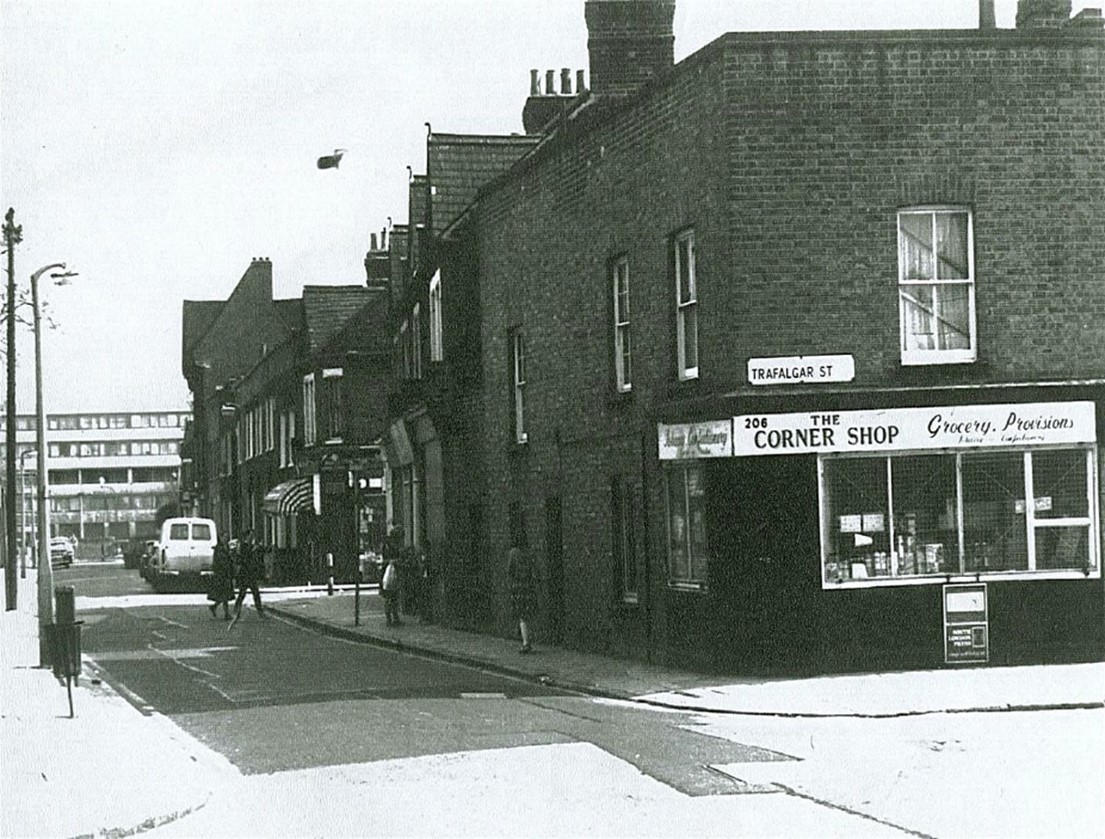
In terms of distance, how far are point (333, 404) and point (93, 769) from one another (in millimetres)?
38880

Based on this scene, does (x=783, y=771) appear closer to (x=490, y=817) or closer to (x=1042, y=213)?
(x=490, y=817)

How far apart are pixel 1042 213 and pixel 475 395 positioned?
1295cm

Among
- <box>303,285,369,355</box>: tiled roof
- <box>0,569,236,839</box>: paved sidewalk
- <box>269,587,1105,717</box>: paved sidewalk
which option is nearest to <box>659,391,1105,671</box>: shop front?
<box>269,587,1105,717</box>: paved sidewalk

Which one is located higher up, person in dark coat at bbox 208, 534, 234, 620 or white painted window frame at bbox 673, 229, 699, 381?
white painted window frame at bbox 673, 229, 699, 381

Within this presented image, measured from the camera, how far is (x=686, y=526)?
20672 millimetres

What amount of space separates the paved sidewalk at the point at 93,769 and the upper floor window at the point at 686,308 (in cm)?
777

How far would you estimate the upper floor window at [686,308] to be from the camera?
2052cm

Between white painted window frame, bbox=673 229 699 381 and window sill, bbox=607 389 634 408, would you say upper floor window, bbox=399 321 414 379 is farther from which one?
white painted window frame, bbox=673 229 699 381

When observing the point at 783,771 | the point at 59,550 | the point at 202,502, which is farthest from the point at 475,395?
the point at 59,550

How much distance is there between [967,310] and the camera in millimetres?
19391

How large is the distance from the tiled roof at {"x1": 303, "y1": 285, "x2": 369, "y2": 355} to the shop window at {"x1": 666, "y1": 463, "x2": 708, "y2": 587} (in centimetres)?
3266

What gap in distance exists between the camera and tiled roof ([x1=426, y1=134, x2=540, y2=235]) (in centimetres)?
3244

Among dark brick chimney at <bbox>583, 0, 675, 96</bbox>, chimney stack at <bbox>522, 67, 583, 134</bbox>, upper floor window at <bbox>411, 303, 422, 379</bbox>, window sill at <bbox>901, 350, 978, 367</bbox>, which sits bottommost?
window sill at <bbox>901, 350, 978, 367</bbox>

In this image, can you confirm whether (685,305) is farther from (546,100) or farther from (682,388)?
(546,100)
